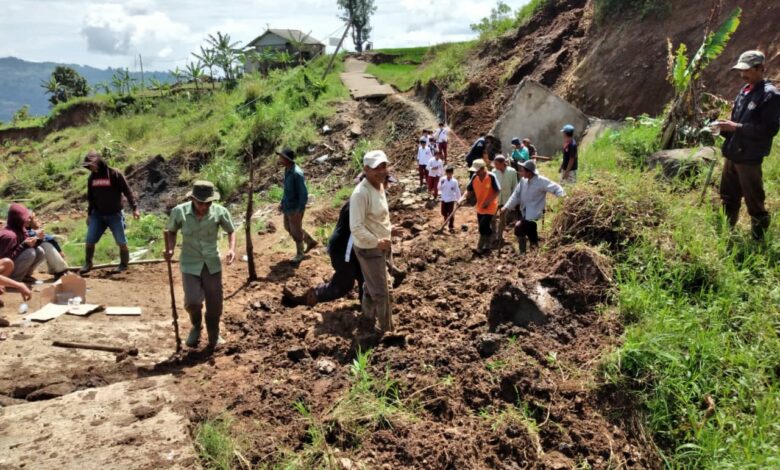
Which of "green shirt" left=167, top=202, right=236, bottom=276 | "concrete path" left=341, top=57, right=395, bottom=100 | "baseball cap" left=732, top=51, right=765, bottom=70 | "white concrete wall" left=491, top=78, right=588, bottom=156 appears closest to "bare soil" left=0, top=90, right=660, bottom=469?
"green shirt" left=167, top=202, right=236, bottom=276

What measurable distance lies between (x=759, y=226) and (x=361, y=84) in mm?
22812

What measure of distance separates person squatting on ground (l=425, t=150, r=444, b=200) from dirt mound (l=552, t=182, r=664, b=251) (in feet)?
20.9

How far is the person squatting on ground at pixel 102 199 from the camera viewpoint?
23.9ft

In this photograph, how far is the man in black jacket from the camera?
4645 mm

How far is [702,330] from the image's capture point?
3738mm

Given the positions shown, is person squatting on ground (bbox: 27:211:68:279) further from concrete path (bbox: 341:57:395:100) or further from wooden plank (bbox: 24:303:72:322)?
concrete path (bbox: 341:57:395:100)

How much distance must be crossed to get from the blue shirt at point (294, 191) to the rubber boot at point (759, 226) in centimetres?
549

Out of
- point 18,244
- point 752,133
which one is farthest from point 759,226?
point 18,244

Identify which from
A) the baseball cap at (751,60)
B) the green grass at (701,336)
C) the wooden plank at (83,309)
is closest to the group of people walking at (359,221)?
the baseball cap at (751,60)

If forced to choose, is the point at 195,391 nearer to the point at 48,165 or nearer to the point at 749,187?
the point at 749,187

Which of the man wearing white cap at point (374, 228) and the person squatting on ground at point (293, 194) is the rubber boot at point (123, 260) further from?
the man wearing white cap at point (374, 228)

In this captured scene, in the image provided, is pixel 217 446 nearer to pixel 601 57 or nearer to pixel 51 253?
pixel 51 253

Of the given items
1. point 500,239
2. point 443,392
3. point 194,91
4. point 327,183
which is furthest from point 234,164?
point 194,91

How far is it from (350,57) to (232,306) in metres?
32.4
